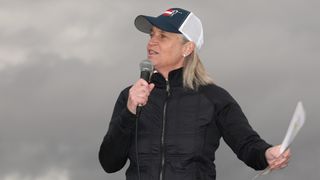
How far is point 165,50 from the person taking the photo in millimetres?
7812

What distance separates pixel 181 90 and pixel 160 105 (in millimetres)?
336

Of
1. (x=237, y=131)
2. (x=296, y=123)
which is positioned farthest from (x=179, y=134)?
(x=296, y=123)

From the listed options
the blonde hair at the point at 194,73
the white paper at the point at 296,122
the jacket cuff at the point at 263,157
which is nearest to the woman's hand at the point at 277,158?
the jacket cuff at the point at 263,157

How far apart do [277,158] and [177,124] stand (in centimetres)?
130

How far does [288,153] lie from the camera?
6.60m

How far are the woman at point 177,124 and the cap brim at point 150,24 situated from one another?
0.01 meters

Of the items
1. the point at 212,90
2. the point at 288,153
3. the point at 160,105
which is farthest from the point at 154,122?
the point at 288,153

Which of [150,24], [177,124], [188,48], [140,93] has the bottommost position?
[177,124]

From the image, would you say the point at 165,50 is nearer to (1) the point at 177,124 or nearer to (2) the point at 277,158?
(1) the point at 177,124

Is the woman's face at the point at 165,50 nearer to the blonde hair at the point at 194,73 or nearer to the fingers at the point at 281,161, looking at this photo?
the blonde hair at the point at 194,73

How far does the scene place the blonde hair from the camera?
7.78 m

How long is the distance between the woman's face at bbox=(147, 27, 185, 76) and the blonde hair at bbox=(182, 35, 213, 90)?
10 centimetres

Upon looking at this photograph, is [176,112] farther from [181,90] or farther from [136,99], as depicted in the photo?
[136,99]

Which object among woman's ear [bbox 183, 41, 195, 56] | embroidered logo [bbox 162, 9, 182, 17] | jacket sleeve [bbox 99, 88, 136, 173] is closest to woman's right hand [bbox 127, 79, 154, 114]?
jacket sleeve [bbox 99, 88, 136, 173]
